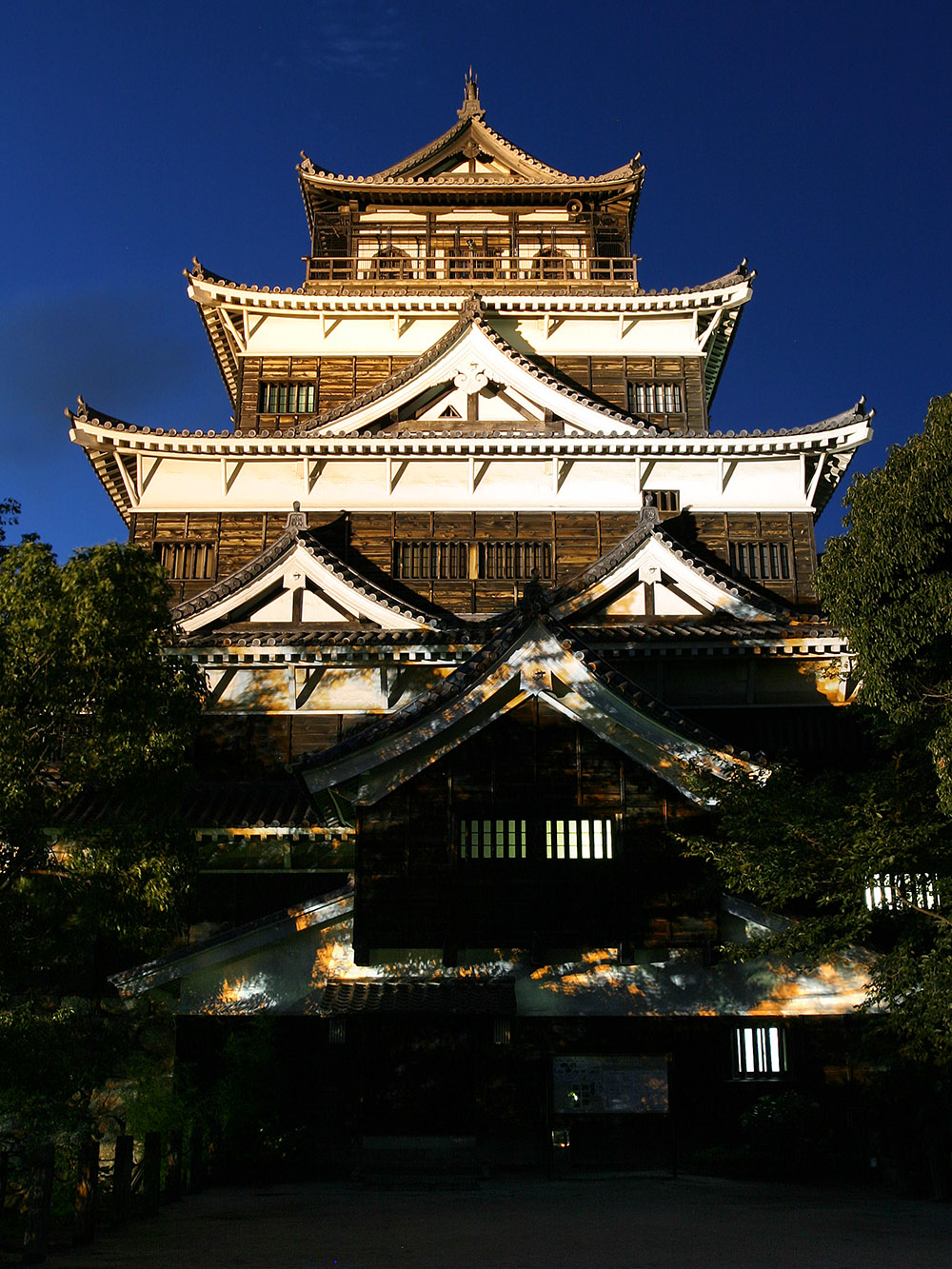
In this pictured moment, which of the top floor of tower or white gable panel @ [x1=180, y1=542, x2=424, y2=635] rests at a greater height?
the top floor of tower

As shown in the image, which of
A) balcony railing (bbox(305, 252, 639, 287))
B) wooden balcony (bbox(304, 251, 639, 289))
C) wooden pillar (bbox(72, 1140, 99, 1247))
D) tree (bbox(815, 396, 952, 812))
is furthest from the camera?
balcony railing (bbox(305, 252, 639, 287))

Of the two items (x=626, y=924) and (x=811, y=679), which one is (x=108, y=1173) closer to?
(x=626, y=924)

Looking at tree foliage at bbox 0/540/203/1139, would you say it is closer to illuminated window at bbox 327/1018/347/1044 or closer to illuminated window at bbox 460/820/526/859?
illuminated window at bbox 327/1018/347/1044

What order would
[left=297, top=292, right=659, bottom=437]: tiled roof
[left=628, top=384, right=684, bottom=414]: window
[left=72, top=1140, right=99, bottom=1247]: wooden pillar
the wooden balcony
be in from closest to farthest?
[left=72, top=1140, right=99, bottom=1247]: wooden pillar, [left=297, top=292, right=659, bottom=437]: tiled roof, [left=628, top=384, right=684, bottom=414]: window, the wooden balcony

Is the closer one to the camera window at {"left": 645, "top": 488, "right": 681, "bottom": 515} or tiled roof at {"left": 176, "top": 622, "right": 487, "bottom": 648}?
tiled roof at {"left": 176, "top": 622, "right": 487, "bottom": 648}

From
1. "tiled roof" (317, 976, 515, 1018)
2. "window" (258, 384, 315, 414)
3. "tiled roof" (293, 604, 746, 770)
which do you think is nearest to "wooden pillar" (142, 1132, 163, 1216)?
Result: "tiled roof" (317, 976, 515, 1018)

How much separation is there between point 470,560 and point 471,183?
13.4m

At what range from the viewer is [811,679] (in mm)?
21219

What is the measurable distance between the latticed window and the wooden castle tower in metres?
0.08

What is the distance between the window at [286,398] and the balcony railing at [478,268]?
11.6 feet

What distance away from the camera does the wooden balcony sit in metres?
29.3

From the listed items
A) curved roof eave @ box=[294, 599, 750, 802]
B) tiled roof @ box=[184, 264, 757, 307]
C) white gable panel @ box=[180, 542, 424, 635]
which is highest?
tiled roof @ box=[184, 264, 757, 307]

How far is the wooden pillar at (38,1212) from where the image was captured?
833 centimetres

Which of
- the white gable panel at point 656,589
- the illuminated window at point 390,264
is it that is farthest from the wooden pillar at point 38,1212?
the illuminated window at point 390,264
